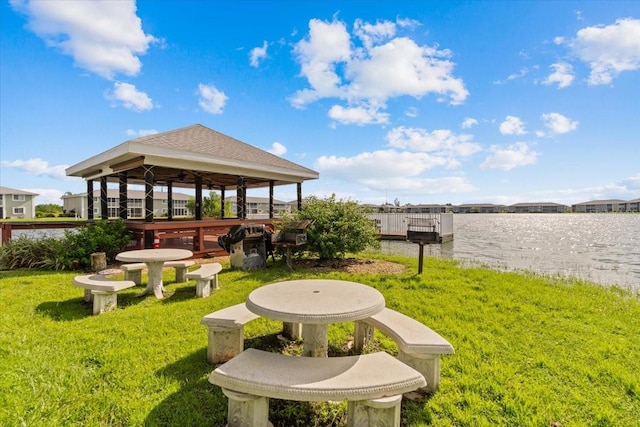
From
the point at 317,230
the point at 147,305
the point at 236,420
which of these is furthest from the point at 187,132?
the point at 236,420

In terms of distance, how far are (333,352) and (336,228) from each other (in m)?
4.79

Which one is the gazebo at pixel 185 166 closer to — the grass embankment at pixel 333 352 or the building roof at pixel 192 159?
the building roof at pixel 192 159

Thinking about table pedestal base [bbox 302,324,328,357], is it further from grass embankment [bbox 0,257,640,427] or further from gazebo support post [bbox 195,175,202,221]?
gazebo support post [bbox 195,175,202,221]

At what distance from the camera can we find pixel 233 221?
35.6ft

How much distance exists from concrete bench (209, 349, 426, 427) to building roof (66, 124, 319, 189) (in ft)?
26.9

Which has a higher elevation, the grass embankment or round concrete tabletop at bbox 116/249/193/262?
round concrete tabletop at bbox 116/249/193/262

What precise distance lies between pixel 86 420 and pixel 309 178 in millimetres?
12110

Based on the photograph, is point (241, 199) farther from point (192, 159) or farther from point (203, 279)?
point (203, 279)

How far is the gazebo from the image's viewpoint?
28.7ft

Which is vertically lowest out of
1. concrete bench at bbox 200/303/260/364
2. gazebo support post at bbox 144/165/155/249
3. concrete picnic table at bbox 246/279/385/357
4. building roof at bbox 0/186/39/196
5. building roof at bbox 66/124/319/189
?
concrete bench at bbox 200/303/260/364

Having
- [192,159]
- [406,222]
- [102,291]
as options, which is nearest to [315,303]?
[102,291]

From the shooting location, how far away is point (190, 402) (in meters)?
2.40

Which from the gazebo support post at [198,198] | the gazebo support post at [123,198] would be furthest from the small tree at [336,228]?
the gazebo support post at [123,198]

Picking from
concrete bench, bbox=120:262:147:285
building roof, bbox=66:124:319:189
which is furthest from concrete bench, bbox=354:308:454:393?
building roof, bbox=66:124:319:189
